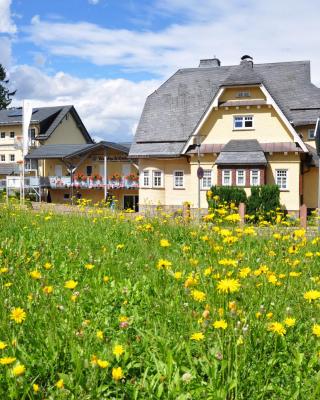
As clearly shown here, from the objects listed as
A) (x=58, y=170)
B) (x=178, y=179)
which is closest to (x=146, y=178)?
(x=178, y=179)

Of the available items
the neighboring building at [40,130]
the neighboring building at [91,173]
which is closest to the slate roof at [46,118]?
the neighboring building at [40,130]

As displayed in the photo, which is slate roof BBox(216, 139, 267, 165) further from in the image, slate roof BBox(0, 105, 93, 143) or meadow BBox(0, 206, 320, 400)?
slate roof BBox(0, 105, 93, 143)

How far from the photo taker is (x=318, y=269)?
6.03 meters

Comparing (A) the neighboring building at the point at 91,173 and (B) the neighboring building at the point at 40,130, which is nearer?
(A) the neighboring building at the point at 91,173

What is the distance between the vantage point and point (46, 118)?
166ft

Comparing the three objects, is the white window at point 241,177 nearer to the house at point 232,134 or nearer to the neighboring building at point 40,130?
the house at point 232,134

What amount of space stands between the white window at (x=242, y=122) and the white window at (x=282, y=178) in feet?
11.0

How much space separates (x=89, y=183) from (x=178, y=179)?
10149mm

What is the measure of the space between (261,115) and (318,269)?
82.5ft

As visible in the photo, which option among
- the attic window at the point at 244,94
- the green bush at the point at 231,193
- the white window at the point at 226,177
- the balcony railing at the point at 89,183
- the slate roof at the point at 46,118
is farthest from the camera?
the slate roof at the point at 46,118

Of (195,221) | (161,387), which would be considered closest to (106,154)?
(195,221)

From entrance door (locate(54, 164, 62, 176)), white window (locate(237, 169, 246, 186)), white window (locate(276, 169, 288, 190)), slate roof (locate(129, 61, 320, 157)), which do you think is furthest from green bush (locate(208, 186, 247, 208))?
entrance door (locate(54, 164, 62, 176))

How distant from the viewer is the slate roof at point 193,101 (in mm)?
31625

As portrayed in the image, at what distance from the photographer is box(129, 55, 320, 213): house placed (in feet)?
96.5
